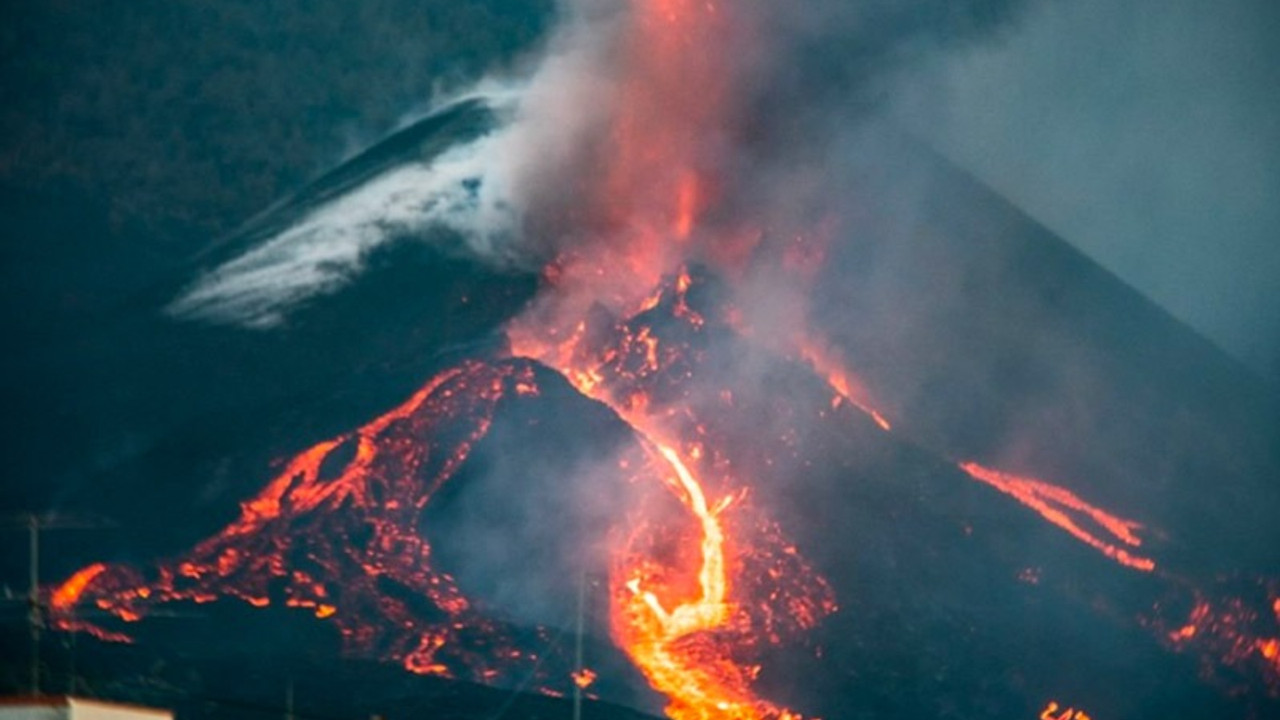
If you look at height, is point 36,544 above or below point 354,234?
below

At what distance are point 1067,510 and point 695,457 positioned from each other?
5.15 m

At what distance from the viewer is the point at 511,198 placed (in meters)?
22.0

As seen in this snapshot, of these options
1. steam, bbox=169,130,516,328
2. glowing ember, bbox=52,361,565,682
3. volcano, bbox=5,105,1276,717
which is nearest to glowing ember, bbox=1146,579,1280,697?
volcano, bbox=5,105,1276,717

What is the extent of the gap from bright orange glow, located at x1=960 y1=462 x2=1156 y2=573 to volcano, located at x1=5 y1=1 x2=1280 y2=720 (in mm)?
84

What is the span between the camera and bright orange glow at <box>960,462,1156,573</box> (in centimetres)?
1911

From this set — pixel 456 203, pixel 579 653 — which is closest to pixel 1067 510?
Result: pixel 579 653

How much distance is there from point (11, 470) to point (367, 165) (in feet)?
25.3

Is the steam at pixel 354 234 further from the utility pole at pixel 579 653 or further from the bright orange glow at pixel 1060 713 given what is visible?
the bright orange glow at pixel 1060 713

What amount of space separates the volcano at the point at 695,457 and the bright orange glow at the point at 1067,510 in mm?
84

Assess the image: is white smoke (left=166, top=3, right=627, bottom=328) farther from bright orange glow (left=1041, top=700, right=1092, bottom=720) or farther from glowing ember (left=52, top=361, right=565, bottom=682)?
bright orange glow (left=1041, top=700, right=1092, bottom=720)

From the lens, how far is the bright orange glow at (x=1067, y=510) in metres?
19.1

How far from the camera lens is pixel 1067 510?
19.7 metres

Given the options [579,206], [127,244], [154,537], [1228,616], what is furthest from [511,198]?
[1228,616]

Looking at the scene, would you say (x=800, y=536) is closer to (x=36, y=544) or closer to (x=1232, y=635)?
(x=1232, y=635)
